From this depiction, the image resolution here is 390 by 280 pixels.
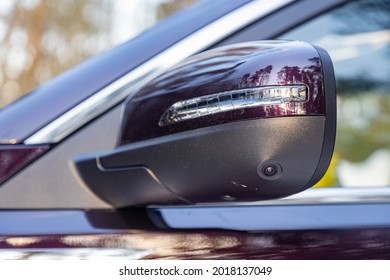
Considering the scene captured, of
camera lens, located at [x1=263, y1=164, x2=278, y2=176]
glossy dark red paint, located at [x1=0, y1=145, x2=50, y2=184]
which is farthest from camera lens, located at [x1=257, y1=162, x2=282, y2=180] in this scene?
glossy dark red paint, located at [x1=0, y1=145, x2=50, y2=184]

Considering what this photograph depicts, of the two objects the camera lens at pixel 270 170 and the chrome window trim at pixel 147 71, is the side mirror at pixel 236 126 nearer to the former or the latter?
the camera lens at pixel 270 170

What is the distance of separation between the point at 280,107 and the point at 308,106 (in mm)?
52

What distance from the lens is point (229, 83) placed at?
1041 millimetres

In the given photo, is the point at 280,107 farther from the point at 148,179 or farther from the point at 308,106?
the point at 148,179

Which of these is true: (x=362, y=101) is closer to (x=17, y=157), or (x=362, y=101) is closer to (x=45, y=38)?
(x=17, y=157)

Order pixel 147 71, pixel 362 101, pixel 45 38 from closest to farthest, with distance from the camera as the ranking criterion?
1. pixel 147 71
2. pixel 362 101
3. pixel 45 38

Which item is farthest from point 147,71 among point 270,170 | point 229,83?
point 270,170

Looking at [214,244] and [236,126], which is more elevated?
[236,126]

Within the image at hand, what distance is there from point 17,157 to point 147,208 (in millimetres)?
323

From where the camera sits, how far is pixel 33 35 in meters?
13.2

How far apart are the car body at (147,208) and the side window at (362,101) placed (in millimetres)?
461

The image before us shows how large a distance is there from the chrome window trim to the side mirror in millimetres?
143

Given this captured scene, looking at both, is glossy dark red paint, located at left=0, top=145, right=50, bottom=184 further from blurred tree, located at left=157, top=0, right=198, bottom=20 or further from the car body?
blurred tree, located at left=157, top=0, right=198, bottom=20

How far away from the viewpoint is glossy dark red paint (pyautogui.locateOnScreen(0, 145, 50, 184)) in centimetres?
125
